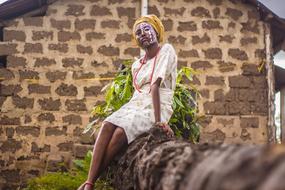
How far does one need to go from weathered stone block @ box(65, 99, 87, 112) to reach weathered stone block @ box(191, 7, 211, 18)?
Answer: 8.43 feet

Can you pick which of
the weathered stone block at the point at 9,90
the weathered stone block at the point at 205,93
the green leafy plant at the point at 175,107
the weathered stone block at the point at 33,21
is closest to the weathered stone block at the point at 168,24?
the weathered stone block at the point at 205,93

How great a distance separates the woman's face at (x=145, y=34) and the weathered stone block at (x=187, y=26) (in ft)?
14.9

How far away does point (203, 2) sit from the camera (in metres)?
8.41

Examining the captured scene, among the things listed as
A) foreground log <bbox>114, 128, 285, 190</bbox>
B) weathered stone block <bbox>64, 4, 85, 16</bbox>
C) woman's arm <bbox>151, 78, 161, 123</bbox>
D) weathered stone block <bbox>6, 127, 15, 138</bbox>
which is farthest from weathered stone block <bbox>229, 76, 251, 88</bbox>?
foreground log <bbox>114, 128, 285, 190</bbox>

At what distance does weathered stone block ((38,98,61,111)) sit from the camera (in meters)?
8.00

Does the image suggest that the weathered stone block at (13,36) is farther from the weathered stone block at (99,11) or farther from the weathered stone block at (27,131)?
the weathered stone block at (27,131)

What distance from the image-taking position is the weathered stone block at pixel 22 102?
26.2ft

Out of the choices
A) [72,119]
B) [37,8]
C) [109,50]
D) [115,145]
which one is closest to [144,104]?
[115,145]

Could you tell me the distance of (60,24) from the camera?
830cm

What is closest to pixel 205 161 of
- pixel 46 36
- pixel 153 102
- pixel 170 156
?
pixel 170 156

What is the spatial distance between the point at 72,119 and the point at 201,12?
3023mm

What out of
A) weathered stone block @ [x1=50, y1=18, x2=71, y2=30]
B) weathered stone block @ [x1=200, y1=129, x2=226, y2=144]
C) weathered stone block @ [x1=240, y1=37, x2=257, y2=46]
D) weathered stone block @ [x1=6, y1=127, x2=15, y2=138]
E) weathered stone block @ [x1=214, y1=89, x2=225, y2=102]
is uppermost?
weathered stone block @ [x1=50, y1=18, x2=71, y2=30]

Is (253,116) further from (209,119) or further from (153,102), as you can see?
(153,102)

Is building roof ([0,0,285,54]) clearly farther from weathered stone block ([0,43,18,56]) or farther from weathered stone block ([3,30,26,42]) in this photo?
weathered stone block ([0,43,18,56])
